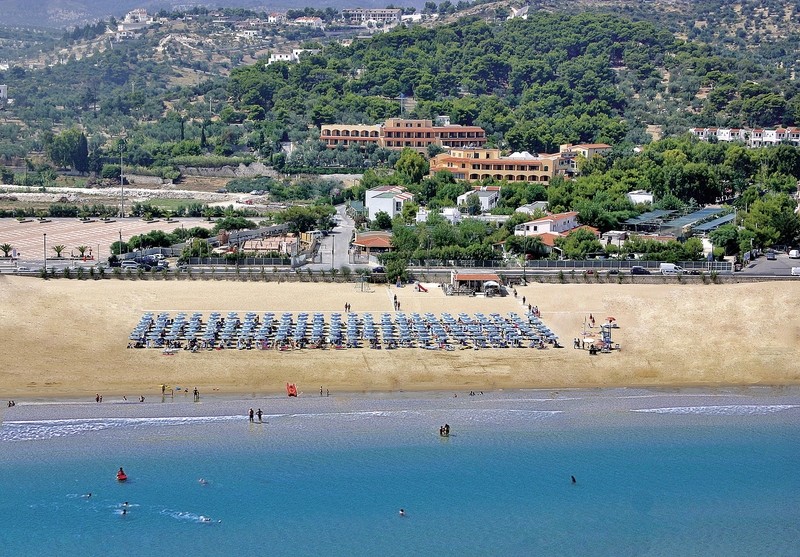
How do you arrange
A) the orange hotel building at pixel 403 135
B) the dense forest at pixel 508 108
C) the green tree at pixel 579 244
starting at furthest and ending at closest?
the orange hotel building at pixel 403 135 < the dense forest at pixel 508 108 < the green tree at pixel 579 244

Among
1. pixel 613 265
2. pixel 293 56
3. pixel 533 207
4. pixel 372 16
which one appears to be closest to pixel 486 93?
pixel 293 56

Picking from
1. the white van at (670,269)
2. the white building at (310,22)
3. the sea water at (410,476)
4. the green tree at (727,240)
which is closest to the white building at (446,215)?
the green tree at (727,240)

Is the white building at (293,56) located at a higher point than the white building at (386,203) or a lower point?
higher

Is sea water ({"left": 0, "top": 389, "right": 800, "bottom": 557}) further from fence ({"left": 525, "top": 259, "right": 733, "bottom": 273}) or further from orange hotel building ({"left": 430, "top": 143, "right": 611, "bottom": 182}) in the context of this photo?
orange hotel building ({"left": 430, "top": 143, "right": 611, "bottom": 182})

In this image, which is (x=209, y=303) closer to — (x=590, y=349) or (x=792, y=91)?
(x=590, y=349)

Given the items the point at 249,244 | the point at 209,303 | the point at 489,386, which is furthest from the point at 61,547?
the point at 249,244

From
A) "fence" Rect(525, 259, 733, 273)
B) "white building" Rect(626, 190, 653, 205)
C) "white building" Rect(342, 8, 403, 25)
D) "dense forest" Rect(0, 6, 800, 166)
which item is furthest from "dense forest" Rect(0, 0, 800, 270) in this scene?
"white building" Rect(342, 8, 403, 25)

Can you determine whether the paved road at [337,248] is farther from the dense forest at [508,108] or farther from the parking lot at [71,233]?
the parking lot at [71,233]
